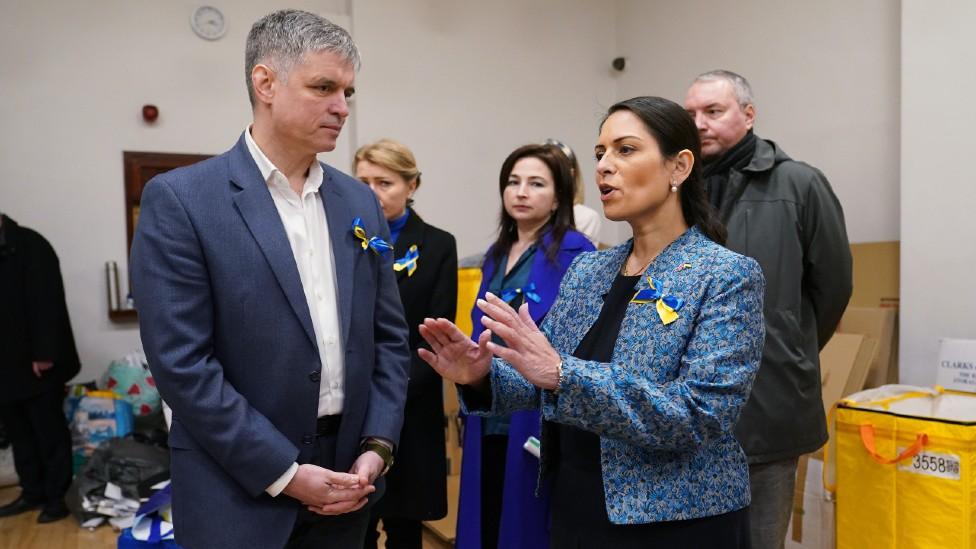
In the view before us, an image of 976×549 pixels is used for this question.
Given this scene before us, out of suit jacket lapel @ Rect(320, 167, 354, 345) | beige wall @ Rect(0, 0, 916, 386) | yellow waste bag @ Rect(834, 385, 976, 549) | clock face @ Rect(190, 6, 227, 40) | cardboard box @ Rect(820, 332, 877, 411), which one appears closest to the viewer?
suit jacket lapel @ Rect(320, 167, 354, 345)

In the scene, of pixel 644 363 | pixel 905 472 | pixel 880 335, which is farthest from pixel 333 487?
pixel 880 335

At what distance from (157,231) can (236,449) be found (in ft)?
1.33

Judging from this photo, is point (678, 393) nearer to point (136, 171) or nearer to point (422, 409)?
point (422, 409)

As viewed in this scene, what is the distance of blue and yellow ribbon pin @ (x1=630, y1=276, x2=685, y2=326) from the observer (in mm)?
1318

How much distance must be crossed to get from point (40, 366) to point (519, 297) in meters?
3.17

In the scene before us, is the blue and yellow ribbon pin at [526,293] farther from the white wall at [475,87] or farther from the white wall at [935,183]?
the white wall at [475,87]

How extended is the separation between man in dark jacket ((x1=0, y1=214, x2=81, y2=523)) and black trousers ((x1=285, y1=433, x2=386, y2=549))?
3.35 meters

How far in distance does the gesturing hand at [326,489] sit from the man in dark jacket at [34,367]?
11.3 ft

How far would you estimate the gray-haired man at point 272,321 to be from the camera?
129 cm

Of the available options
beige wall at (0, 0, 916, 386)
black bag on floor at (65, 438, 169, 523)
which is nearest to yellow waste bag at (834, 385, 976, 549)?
beige wall at (0, 0, 916, 386)

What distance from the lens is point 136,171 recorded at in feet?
16.3

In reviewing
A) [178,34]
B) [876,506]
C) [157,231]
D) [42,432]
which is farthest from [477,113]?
[157,231]

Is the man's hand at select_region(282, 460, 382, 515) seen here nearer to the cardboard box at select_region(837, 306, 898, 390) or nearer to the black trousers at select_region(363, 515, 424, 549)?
the black trousers at select_region(363, 515, 424, 549)

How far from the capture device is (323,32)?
56.6 inches
